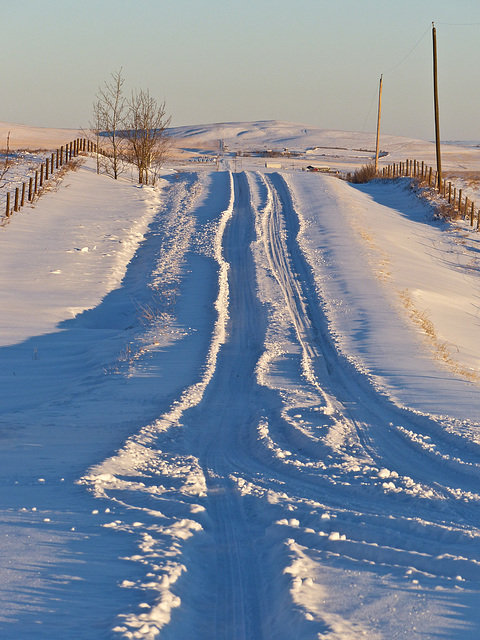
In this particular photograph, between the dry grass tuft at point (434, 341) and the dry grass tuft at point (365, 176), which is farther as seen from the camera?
the dry grass tuft at point (365, 176)

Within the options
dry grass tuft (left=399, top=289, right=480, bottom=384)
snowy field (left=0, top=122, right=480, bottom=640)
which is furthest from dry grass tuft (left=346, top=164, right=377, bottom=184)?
dry grass tuft (left=399, top=289, right=480, bottom=384)

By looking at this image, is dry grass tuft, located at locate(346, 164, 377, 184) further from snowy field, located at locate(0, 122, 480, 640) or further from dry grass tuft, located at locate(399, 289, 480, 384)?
dry grass tuft, located at locate(399, 289, 480, 384)

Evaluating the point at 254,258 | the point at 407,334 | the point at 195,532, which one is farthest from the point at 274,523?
the point at 254,258

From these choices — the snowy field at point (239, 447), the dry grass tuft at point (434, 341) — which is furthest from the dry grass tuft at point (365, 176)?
the dry grass tuft at point (434, 341)

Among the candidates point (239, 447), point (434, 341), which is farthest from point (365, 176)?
point (239, 447)

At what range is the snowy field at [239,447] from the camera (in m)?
4.17

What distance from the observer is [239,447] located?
7.37m

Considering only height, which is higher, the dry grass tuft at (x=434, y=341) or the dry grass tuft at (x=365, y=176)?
the dry grass tuft at (x=365, y=176)

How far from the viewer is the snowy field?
4172 mm

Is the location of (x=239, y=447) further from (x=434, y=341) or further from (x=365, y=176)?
(x=365, y=176)

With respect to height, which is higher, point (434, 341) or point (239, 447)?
point (434, 341)

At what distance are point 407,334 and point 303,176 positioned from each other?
969 inches

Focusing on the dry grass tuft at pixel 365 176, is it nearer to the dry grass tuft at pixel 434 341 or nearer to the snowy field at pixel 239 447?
the snowy field at pixel 239 447

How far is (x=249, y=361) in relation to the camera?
A: 1073cm
